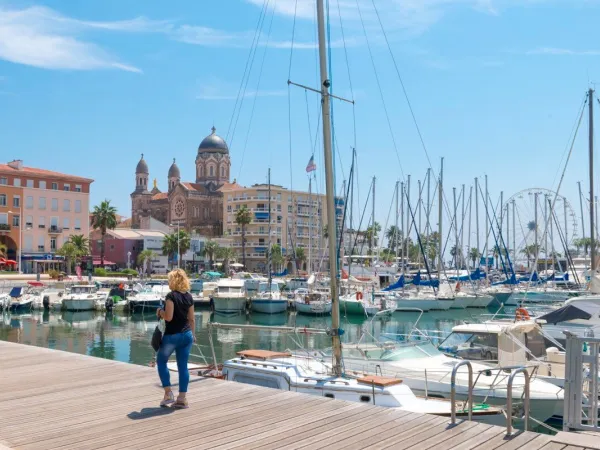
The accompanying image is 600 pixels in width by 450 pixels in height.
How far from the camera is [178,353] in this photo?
29.8 ft

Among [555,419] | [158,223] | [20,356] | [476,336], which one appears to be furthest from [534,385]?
[158,223]

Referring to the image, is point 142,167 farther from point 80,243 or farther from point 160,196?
point 80,243

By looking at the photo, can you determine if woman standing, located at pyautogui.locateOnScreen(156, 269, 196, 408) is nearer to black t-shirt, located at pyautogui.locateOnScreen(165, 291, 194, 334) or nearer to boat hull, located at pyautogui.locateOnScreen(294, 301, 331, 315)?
black t-shirt, located at pyautogui.locateOnScreen(165, 291, 194, 334)

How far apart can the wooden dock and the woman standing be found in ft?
1.00

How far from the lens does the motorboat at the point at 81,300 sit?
5819 cm

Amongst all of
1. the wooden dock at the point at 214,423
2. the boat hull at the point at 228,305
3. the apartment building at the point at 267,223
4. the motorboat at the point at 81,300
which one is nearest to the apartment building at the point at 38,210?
the motorboat at the point at 81,300

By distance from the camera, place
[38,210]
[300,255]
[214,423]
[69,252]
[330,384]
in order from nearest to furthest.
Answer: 1. [214,423]
2. [330,384]
3. [69,252]
4. [38,210]
5. [300,255]

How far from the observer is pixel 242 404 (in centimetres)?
939

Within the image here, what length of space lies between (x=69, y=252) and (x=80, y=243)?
487 centimetres

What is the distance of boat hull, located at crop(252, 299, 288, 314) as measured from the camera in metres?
56.8

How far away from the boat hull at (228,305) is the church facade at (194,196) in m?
80.5

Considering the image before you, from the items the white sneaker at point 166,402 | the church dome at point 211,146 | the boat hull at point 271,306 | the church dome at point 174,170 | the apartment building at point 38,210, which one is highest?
the church dome at point 211,146

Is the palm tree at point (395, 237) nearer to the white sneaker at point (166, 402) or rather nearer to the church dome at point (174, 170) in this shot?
the church dome at point (174, 170)

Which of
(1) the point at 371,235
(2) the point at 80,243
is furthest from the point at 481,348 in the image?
(2) the point at 80,243
